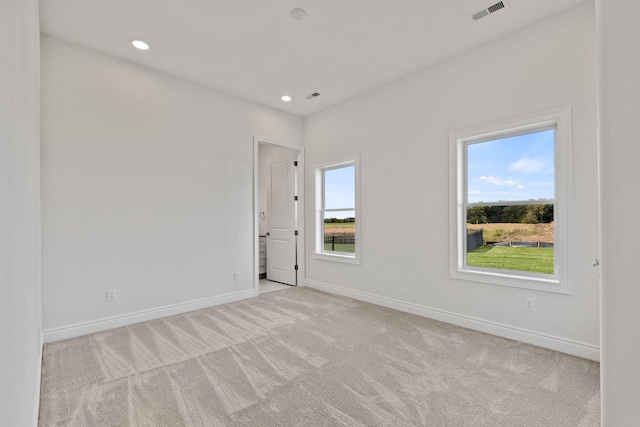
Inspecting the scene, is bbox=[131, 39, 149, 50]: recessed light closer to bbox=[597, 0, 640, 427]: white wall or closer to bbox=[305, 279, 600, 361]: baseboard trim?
bbox=[597, 0, 640, 427]: white wall

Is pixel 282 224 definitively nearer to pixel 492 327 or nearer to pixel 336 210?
pixel 336 210

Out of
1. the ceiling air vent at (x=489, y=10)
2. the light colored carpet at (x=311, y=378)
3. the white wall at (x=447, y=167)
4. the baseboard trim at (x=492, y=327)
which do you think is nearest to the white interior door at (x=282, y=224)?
the white wall at (x=447, y=167)

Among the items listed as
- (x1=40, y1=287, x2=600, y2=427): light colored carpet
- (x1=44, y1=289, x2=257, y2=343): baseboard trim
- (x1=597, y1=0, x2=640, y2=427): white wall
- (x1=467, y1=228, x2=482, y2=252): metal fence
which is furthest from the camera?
(x1=467, y1=228, x2=482, y2=252): metal fence

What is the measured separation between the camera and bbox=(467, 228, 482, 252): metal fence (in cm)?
329

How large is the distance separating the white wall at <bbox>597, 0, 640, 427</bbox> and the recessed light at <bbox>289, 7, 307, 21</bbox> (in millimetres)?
2396

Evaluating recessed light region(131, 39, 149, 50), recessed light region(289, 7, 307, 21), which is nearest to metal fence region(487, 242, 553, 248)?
recessed light region(289, 7, 307, 21)

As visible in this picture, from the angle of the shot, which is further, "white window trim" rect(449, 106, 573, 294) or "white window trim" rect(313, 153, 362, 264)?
"white window trim" rect(313, 153, 362, 264)

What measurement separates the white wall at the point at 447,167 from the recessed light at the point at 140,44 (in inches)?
103

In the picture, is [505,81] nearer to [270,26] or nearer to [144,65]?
[270,26]

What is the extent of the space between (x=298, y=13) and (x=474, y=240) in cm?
293

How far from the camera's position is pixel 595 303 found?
2463 mm

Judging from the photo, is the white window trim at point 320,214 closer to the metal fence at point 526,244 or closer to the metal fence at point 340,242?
the metal fence at point 340,242

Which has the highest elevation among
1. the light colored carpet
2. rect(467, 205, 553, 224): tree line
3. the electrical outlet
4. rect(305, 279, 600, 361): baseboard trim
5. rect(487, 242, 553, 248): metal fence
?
rect(467, 205, 553, 224): tree line

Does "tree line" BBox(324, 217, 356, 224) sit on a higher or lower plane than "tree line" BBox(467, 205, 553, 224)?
lower
